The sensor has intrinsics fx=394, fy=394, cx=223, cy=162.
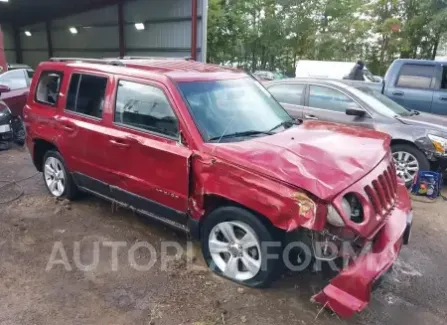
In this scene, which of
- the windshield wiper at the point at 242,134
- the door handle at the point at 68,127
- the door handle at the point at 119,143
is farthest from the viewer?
the door handle at the point at 68,127

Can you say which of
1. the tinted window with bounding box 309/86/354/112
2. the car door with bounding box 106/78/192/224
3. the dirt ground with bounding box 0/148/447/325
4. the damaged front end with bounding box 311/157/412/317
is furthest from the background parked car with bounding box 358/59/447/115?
the car door with bounding box 106/78/192/224

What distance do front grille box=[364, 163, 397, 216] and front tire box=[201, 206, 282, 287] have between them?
2.50ft

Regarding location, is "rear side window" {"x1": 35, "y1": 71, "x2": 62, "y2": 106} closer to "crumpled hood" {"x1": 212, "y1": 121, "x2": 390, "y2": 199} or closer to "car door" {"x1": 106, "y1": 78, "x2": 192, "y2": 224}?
"car door" {"x1": 106, "y1": 78, "x2": 192, "y2": 224}

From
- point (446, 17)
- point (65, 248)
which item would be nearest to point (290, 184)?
point (65, 248)

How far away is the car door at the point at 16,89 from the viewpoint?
8.66 meters

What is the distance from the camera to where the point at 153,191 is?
3668mm

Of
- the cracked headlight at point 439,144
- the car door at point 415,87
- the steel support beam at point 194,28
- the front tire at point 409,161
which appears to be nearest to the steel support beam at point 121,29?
the steel support beam at point 194,28

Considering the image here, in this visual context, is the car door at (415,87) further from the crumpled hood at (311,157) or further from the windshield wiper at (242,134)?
the windshield wiper at (242,134)

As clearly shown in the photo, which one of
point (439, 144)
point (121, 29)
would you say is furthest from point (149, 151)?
point (121, 29)

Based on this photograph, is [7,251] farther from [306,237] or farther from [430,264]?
[430,264]

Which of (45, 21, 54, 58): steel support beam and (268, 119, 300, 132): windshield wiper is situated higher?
(45, 21, 54, 58): steel support beam

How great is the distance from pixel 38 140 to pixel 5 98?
4.44 metres

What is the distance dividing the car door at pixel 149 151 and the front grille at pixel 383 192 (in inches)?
57.5

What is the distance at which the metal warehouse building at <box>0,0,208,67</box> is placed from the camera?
1338 centimetres
